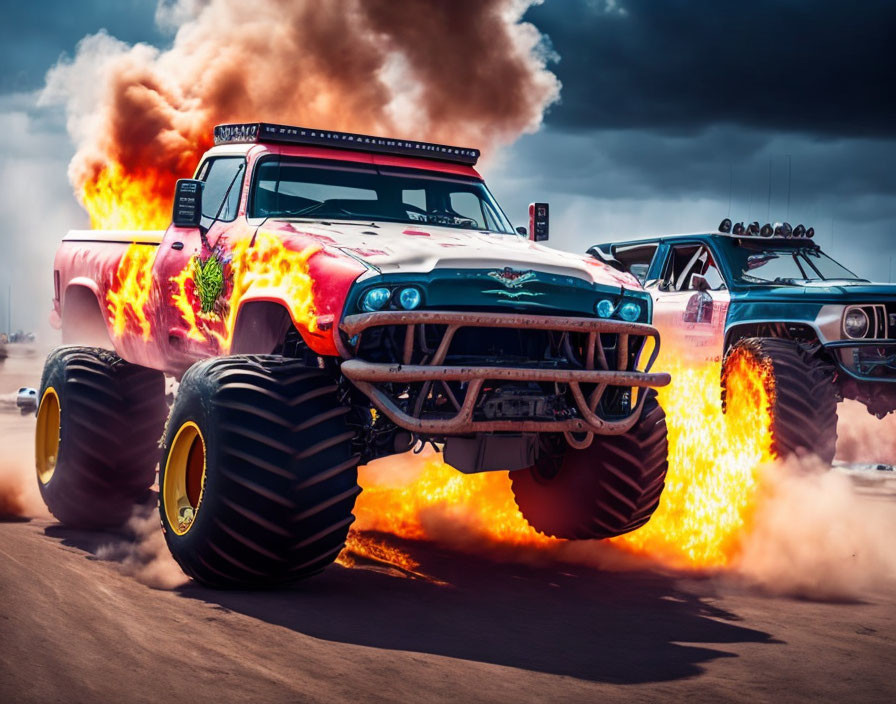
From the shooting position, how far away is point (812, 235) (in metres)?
12.0

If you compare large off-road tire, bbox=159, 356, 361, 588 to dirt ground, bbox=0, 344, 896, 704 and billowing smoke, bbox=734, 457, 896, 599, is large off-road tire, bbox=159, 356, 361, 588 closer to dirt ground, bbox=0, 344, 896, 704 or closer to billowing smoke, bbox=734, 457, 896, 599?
dirt ground, bbox=0, 344, 896, 704

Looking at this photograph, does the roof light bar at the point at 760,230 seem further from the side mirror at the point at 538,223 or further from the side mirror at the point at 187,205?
the side mirror at the point at 187,205

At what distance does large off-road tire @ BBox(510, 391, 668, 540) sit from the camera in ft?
26.7

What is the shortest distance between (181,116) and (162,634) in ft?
34.1

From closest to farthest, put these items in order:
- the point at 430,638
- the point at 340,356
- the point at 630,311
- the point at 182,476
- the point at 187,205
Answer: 1. the point at 430,638
2. the point at 340,356
3. the point at 182,476
4. the point at 630,311
5. the point at 187,205

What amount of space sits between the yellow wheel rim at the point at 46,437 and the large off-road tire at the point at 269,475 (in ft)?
12.0

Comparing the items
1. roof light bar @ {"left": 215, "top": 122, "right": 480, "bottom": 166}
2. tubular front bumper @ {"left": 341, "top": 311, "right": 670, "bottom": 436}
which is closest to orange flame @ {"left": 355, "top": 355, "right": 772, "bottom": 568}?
tubular front bumper @ {"left": 341, "top": 311, "right": 670, "bottom": 436}

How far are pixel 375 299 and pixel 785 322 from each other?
5408 millimetres

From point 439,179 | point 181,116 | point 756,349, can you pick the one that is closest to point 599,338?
point 439,179

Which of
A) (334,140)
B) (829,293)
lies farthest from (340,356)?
(829,293)

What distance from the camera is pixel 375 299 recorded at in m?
6.40

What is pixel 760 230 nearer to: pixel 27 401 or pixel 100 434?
pixel 100 434

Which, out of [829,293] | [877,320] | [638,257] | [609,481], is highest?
[638,257]

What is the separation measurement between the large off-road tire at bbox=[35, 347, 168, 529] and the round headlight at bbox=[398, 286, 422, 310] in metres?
3.79
